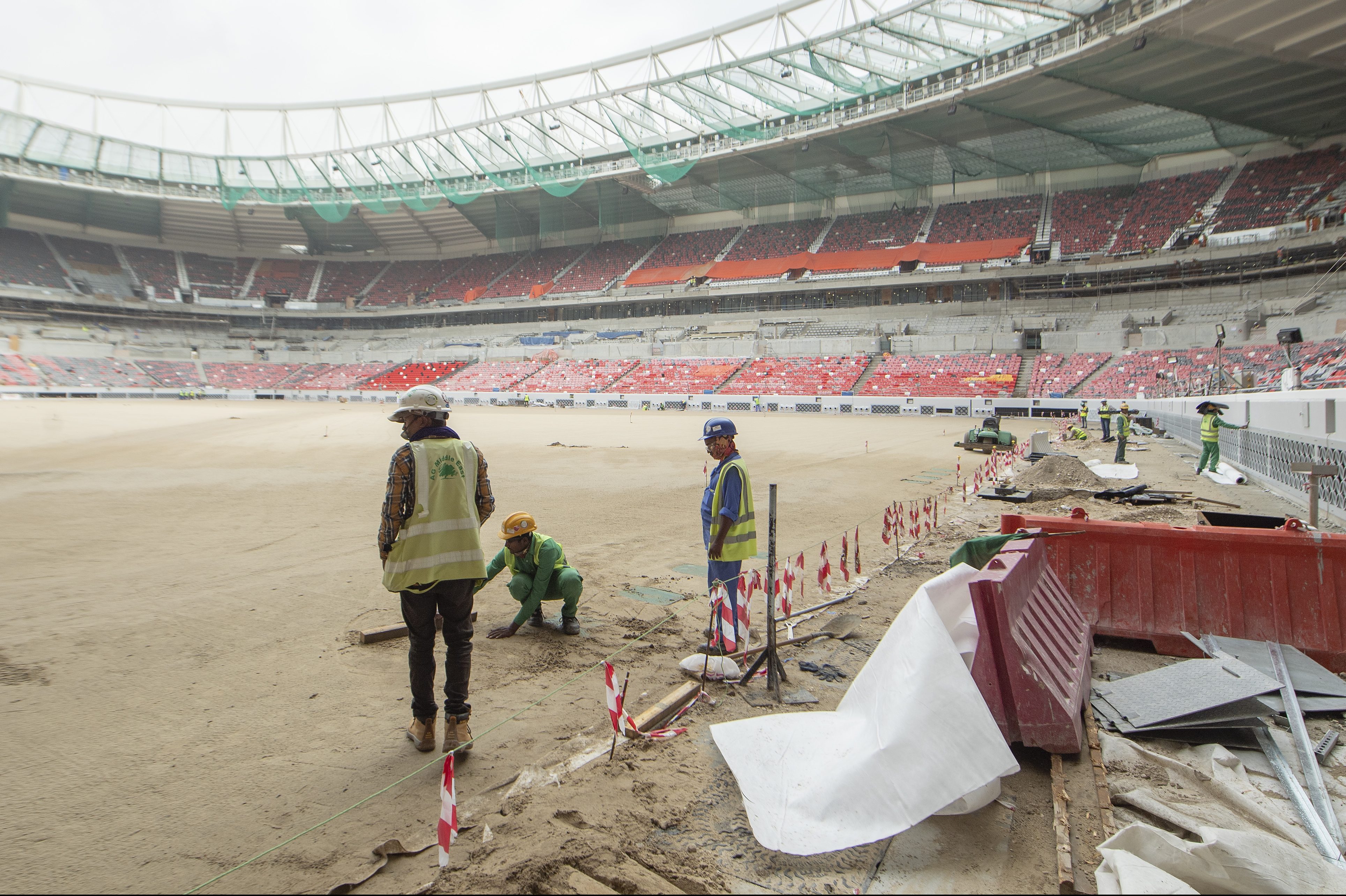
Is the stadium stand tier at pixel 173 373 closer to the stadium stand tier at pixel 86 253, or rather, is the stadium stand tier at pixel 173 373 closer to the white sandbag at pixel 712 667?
the stadium stand tier at pixel 86 253

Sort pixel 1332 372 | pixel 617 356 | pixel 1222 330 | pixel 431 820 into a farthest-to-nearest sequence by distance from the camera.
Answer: pixel 617 356, pixel 1222 330, pixel 1332 372, pixel 431 820

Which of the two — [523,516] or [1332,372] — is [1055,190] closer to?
[1332,372]

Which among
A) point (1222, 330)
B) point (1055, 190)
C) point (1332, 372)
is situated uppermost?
point (1055, 190)

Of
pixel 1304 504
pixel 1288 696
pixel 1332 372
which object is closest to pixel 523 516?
pixel 1288 696

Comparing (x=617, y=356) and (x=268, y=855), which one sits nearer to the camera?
(x=268, y=855)

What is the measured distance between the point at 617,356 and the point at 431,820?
160 feet

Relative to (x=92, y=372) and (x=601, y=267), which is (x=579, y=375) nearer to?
(x=601, y=267)

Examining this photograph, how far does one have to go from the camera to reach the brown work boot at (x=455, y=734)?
11.2 ft

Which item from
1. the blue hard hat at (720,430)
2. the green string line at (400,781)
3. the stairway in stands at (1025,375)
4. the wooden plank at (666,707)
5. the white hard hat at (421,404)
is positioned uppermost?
the stairway in stands at (1025,375)

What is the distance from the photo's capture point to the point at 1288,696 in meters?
3.62

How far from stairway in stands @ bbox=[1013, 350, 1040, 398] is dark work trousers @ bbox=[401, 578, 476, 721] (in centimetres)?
3528

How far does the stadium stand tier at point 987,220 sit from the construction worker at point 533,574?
46895mm

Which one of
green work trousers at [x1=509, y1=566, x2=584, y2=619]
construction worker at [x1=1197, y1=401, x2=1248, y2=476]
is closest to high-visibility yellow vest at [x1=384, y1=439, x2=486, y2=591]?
green work trousers at [x1=509, y1=566, x2=584, y2=619]

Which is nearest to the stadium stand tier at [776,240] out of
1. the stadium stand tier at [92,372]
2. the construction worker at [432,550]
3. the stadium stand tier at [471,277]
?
the stadium stand tier at [471,277]
